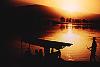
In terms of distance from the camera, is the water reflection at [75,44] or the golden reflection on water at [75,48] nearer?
the golden reflection on water at [75,48]

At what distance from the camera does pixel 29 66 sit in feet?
72.9

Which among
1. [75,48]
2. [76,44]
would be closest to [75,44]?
[76,44]

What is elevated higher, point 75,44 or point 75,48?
point 75,48

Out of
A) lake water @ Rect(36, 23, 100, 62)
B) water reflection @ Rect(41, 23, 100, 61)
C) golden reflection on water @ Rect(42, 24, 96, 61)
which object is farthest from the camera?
water reflection @ Rect(41, 23, 100, 61)

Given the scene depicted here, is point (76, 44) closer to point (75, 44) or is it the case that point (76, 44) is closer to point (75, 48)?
point (75, 44)

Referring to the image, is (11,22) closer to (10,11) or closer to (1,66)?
(10,11)

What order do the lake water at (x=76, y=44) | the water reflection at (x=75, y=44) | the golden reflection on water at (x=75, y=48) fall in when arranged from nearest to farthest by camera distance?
1. the golden reflection on water at (x=75, y=48)
2. the lake water at (x=76, y=44)
3. the water reflection at (x=75, y=44)

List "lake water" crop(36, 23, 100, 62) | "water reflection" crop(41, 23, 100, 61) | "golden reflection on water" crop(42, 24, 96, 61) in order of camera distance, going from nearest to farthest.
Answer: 1. "golden reflection on water" crop(42, 24, 96, 61)
2. "lake water" crop(36, 23, 100, 62)
3. "water reflection" crop(41, 23, 100, 61)

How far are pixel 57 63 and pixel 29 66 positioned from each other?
2.17 metres

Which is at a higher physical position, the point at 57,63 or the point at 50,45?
the point at 50,45

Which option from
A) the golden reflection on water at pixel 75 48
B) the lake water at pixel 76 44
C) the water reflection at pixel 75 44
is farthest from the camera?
the water reflection at pixel 75 44

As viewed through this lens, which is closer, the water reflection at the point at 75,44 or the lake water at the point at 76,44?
the lake water at the point at 76,44

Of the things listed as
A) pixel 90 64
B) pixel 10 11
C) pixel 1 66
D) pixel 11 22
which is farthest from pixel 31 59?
pixel 11 22

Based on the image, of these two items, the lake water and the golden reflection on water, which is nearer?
the golden reflection on water
